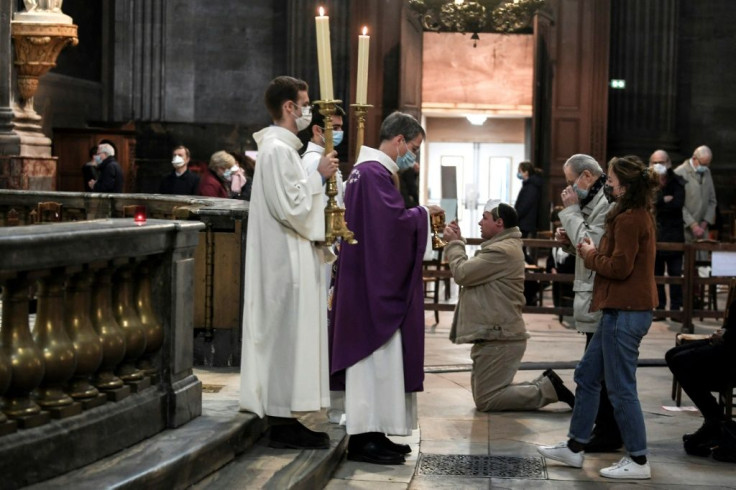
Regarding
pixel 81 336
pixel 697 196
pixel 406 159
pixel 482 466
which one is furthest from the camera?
pixel 697 196

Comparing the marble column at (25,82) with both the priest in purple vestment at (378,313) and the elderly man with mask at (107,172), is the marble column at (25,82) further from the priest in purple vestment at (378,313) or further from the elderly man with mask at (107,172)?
the priest in purple vestment at (378,313)

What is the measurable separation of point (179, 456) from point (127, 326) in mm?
668

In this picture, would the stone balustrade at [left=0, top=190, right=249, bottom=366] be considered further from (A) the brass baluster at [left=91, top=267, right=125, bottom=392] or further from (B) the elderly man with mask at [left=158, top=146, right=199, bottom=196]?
(B) the elderly man with mask at [left=158, top=146, right=199, bottom=196]

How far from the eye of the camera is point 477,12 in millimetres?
17734

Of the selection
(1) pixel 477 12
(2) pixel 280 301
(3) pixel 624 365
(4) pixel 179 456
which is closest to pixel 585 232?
(3) pixel 624 365

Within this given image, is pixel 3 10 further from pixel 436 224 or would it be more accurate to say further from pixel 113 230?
pixel 113 230

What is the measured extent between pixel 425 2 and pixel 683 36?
17.3ft

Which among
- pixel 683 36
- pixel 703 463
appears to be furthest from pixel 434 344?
pixel 683 36

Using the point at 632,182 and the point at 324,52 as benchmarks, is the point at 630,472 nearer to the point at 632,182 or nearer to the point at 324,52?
the point at 632,182

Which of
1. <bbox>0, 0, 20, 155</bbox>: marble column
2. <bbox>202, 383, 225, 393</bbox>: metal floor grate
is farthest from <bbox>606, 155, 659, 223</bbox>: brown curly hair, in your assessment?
<bbox>0, 0, 20, 155</bbox>: marble column

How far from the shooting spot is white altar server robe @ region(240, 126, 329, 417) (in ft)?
20.6

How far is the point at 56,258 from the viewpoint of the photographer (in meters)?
4.80

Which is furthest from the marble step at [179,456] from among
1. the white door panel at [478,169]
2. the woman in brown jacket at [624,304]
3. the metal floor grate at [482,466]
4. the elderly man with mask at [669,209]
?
the white door panel at [478,169]

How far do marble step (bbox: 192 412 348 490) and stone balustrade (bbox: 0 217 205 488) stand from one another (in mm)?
352
